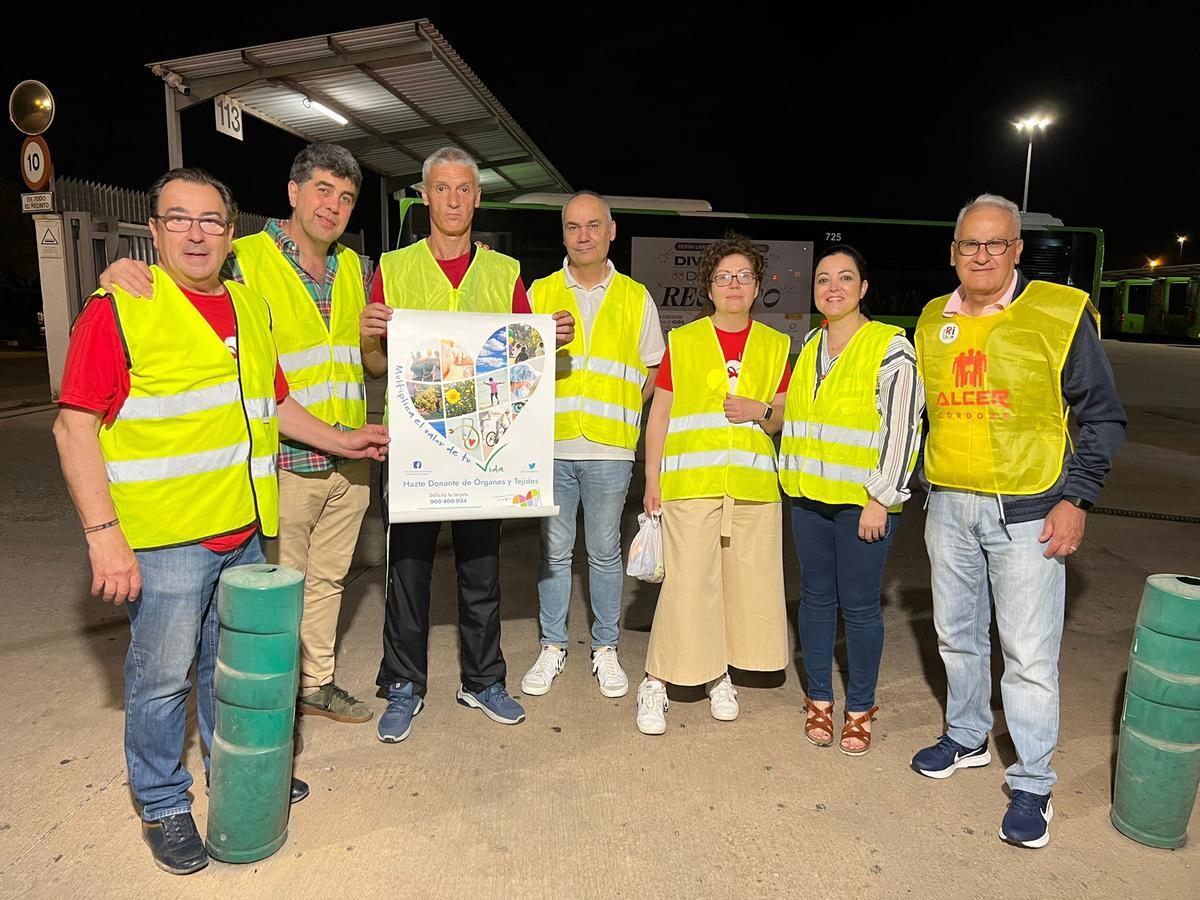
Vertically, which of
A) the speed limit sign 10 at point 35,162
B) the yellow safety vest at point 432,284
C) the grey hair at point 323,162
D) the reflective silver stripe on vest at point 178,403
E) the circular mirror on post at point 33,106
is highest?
the circular mirror on post at point 33,106

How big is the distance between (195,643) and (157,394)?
0.77m

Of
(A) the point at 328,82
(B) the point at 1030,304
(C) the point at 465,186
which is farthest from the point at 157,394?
(A) the point at 328,82

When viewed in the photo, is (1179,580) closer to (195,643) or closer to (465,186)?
(465,186)

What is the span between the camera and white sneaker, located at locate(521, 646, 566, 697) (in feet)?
12.6

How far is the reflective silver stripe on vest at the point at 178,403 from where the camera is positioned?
7.86ft

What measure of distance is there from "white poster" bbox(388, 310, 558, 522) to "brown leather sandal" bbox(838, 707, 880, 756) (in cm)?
148

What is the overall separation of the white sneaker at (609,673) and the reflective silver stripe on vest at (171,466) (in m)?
1.98

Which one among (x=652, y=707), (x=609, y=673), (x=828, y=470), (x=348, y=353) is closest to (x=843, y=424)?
(x=828, y=470)

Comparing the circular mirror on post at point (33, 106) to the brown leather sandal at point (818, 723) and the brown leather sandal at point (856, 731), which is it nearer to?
the brown leather sandal at point (818, 723)

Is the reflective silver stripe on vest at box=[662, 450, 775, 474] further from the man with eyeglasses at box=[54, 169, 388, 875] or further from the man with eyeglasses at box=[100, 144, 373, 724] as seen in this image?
the man with eyeglasses at box=[54, 169, 388, 875]

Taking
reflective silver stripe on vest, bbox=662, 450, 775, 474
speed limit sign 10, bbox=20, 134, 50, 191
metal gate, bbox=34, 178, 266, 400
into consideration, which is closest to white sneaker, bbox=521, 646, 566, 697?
reflective silver stripe on vest, bbox=662, 450, 775, 474

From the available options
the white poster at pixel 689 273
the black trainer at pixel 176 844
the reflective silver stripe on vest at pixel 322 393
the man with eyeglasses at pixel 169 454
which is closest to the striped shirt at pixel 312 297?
the reflective silver stripe on vest at pixel 322 393

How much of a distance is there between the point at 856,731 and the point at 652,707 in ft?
2.70

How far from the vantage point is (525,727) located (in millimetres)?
3543
